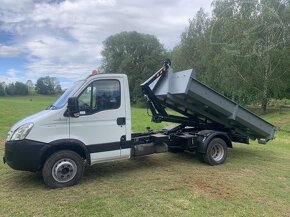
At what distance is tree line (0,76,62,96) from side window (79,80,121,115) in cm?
6735

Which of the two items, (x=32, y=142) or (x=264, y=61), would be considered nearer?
(x=32, y=142)

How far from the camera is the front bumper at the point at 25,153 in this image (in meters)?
6.33

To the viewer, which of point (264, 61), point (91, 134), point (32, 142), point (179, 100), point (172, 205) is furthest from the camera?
point (264, 61)

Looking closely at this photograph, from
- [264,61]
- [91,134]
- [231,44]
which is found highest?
[231,44]

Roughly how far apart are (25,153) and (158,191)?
8.76ft

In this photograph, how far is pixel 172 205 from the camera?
226 inches

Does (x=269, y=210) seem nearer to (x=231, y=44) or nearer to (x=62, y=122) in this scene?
(x=62, y=122)

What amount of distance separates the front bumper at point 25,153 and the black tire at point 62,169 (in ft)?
0.76

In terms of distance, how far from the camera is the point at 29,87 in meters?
77.5

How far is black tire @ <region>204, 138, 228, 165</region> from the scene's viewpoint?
8.76 metres

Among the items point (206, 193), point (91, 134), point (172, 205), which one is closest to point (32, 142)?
point (91, 134)

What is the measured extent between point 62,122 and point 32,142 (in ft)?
2.29

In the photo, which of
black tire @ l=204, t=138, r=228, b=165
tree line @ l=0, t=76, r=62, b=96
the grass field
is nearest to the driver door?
the grass field

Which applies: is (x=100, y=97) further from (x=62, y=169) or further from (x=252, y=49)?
(x=252, y=49)
